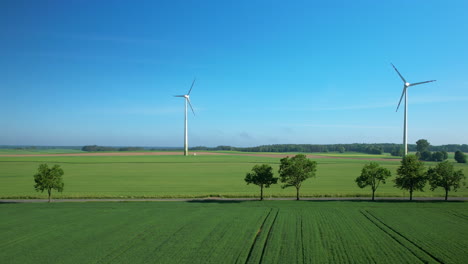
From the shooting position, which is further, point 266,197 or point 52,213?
point 266,197

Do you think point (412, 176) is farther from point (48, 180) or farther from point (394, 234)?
point (48, 180)

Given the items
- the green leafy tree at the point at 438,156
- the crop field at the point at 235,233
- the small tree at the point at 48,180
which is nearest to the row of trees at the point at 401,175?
the crop field at the point at 235,233

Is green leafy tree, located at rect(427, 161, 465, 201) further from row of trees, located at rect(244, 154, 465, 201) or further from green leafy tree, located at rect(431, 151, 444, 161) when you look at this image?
green leafy tree, located at rect(431, 151, 444, 161)

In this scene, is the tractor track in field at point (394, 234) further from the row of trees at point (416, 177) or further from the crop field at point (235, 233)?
the row of trees at point (416, 177)

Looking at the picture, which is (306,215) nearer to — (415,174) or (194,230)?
(194,230)

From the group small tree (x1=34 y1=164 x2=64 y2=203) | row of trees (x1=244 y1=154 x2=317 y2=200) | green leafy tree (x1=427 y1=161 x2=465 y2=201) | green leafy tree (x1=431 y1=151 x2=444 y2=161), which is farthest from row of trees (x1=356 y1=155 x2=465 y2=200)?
green leafy tree (x1=431 y1=151 x2=444 y2=161)

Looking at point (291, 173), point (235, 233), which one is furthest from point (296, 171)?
point (235, 233)

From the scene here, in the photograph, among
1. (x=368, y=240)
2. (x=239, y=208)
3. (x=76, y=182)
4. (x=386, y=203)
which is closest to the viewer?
(x=368, y=240)

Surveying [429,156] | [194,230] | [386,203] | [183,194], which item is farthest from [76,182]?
[429,156]
